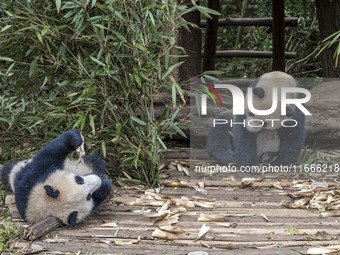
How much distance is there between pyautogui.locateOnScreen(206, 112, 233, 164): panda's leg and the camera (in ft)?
12.9

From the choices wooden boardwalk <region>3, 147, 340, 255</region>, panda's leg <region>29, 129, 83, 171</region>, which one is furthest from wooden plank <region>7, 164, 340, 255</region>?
panda's leg <region>29, 129, 83, 171</region>

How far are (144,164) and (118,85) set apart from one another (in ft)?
1.80

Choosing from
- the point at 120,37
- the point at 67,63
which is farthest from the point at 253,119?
the point at 67,63

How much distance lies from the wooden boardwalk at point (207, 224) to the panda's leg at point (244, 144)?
40cm

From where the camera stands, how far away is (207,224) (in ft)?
9.07

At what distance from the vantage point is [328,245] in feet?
8.07

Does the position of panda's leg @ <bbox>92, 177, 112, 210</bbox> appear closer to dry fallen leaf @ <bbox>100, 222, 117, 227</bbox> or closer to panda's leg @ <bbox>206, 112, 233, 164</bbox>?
dry fallen leaf @ <bbox>100, 222, 117, 227</bbox>

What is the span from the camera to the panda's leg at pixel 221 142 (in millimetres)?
3932

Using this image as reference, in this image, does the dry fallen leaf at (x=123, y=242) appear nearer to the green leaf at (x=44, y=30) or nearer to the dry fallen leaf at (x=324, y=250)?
the dry fallen leaf at (x=324, y=250)

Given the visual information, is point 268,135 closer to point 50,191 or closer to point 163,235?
point 163,235

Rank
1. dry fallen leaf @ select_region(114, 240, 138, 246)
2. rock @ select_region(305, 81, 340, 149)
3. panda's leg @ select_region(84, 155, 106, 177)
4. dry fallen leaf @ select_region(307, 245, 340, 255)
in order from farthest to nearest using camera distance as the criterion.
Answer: rock @ select_region(305, 81, 340, 149) < panda's leg @ select_region(84, 155, 106, 177) < dry fallen leaf @ select_region(114, 240, 138, 246) < dry fallen leaf @ select_region(307, 245, 340, 255)

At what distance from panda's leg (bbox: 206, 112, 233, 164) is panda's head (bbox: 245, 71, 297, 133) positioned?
0.34 metres

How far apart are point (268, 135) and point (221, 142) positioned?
398 millimetres

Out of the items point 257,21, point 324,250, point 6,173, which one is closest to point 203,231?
point 324,250
